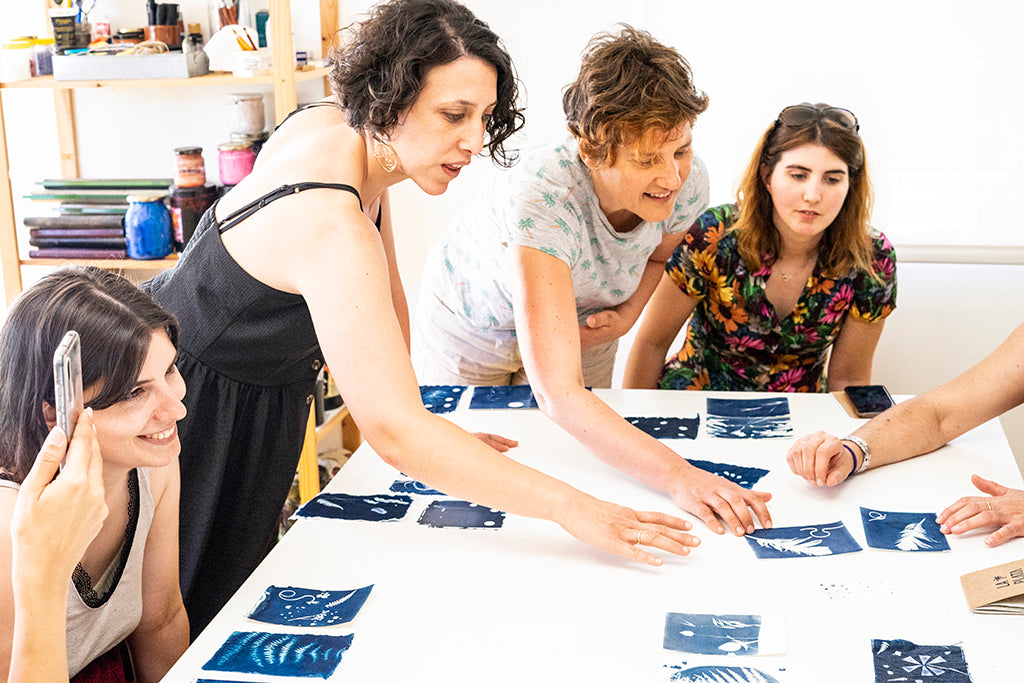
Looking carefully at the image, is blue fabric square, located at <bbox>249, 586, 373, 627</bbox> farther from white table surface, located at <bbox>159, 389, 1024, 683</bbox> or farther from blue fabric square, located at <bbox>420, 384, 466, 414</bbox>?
blue fabric square, located at <bbox>420, 384, 466, 414</bbox>

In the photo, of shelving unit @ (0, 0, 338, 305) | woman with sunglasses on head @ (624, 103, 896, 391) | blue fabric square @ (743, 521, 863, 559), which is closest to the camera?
blue fabric square @ (743, 521, 863, 559)

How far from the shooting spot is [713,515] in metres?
1.40

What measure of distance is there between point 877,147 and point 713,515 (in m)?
1.53

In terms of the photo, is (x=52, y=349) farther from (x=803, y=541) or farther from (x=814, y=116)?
(x=814, y=116)

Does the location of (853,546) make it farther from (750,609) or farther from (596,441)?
(596,441)

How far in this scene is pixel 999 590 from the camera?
1155mm

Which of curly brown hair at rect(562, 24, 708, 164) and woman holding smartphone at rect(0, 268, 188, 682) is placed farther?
curly brown hair at rect(562, 24, 708, 164)

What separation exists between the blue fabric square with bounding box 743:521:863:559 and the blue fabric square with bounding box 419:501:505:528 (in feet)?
1.11

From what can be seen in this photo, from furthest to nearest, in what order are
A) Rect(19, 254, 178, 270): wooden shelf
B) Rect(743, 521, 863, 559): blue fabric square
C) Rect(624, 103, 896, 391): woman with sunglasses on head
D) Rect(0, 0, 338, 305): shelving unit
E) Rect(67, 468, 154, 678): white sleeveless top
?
Rect(19, 254, 178, 270): wooden shelf, Rect(0, 0, 338, 305): shelving unit, Rect(624, 103, 896, 391): woman with sunglasses on head, Rect(743, 521, 863, 559): blue fabric square, Rect(67, 468, 154, 678): white sleeveless top

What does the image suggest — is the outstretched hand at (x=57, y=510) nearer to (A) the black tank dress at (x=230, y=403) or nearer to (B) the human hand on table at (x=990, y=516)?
(A) the black tank dress at (x=230, y=403)

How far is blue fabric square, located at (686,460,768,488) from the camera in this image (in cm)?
153

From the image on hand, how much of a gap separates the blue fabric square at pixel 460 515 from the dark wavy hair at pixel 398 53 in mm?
519

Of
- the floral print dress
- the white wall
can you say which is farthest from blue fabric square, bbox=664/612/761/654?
the white wall

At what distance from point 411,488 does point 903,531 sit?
68 centimetres
